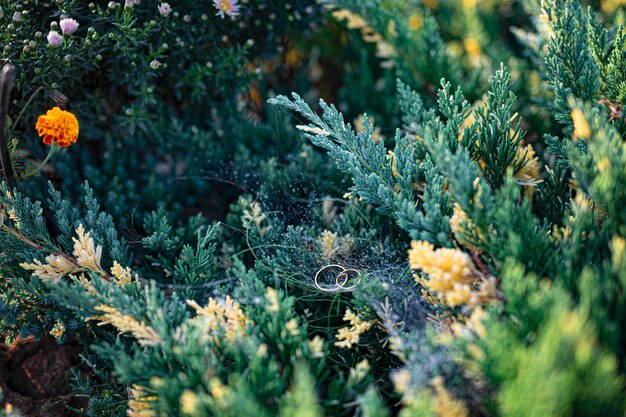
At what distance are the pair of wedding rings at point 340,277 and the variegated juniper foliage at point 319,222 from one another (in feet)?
0.11

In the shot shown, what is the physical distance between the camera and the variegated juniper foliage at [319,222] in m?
1.10

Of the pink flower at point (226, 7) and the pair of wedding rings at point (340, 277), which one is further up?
the pink flower at point (226, 7)

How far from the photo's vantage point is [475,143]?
1586 mm

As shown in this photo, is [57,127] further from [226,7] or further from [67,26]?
[226,7]

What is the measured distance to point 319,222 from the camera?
1.84 meters

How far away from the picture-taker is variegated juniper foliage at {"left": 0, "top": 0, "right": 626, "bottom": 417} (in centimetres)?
110

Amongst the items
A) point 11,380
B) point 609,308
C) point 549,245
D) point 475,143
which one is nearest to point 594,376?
point 609,308

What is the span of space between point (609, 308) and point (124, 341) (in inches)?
53.0

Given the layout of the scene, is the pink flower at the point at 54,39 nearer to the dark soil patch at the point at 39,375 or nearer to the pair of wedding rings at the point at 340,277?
the dark soil patch at the point at 39,375

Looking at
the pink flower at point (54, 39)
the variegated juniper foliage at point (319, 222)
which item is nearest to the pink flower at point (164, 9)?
the variegated juniper foliage at point (319, 222)

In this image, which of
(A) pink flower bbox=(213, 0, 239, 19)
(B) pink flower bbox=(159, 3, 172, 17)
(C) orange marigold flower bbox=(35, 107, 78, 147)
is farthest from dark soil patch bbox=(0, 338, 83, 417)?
(A) pink flower bbox=(213, 0, 239, 19)

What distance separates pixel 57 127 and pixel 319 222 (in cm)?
86

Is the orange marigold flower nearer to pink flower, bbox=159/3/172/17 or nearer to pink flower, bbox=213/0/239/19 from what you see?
pink flower, bbox=159/3/172/17

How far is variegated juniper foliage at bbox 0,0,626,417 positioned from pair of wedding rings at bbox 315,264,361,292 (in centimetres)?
3
